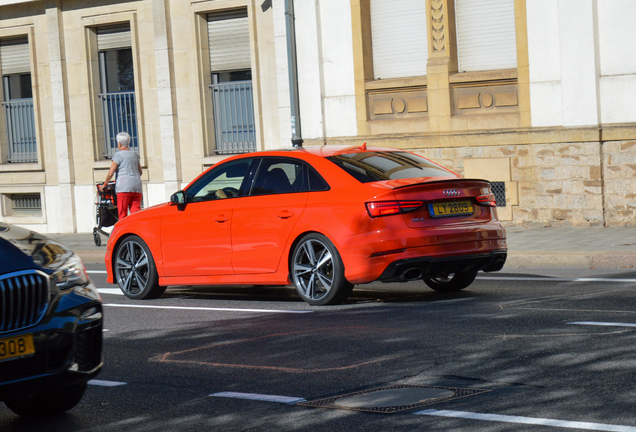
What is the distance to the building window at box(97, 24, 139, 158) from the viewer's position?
21.3 meters

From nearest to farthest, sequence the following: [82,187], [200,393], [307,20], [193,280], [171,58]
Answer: [200,393] < [193,280] < [307,20] < [171,58] < [82,187]

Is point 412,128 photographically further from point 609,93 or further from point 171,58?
point 171,58

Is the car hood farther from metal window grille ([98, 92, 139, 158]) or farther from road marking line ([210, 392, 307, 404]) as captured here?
metal window grille ([98, 92, 139, 158])

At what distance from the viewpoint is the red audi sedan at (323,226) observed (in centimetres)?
843

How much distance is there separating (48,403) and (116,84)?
1716 cm

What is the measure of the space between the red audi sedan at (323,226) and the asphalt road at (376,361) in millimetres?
352

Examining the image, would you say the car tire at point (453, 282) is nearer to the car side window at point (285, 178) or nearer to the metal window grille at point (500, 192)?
the car side window at point (285, 178)

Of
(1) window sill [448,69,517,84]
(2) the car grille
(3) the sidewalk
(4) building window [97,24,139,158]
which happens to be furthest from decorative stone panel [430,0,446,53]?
(2) the car grille

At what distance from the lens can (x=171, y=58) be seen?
2014cm

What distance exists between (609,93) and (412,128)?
12.0 feet

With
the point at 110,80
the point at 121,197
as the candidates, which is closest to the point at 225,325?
the point at 121,197

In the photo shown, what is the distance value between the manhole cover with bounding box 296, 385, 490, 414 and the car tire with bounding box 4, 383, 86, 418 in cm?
133

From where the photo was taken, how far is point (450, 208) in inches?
342

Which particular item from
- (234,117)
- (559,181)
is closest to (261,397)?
(559,181)
